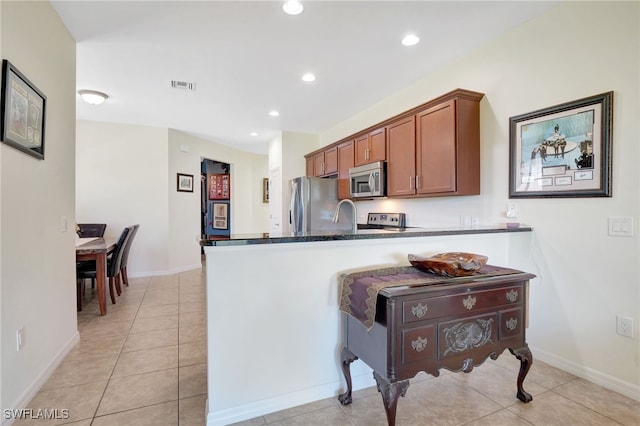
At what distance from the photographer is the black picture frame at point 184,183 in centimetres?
566

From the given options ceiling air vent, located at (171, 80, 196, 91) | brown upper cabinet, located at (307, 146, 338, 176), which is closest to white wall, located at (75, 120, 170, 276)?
ceiling air vent, located at (171, 80, 196, 91)

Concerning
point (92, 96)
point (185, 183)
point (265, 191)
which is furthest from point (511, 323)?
point (265, 191)

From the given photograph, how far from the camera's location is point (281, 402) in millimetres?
1757

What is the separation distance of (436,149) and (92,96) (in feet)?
12.9

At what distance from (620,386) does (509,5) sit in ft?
8.64

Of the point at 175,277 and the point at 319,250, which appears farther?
the point at 175,277

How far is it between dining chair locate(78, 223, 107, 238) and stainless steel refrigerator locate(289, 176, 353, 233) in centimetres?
297

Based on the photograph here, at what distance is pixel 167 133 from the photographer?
5332 millimetres

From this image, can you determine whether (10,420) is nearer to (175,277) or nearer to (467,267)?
(467,267)

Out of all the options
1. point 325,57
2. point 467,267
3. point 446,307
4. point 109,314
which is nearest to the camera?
point 446,307

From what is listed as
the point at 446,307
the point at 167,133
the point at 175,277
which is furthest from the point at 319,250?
the point at 167,133

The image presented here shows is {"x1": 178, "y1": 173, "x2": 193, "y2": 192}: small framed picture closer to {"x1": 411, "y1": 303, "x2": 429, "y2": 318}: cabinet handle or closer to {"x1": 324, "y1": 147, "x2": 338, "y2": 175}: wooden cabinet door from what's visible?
{"x1": 324, "y1": 147, "x2": 338, "y2": 175}: wooden cabinet door

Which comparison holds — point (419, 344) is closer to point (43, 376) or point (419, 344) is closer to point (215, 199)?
point (43, 376)

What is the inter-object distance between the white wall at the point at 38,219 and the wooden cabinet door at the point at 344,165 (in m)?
3.06
